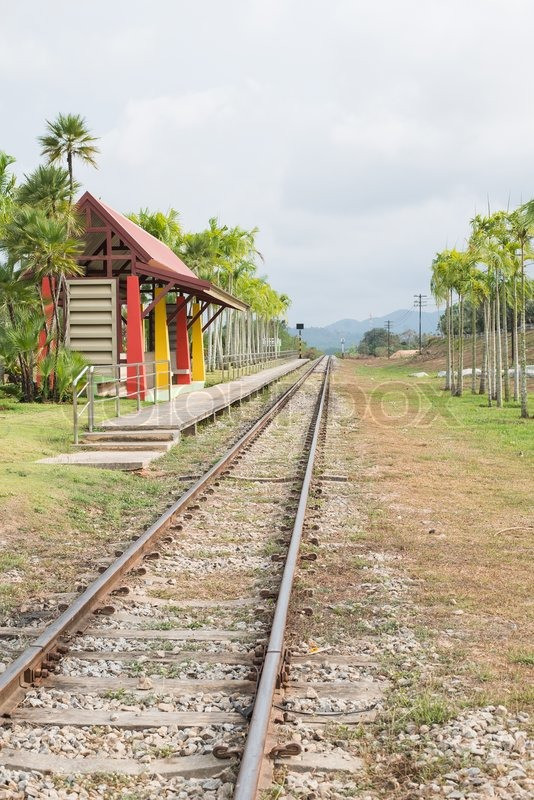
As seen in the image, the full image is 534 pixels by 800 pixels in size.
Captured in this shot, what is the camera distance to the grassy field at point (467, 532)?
16.8 ft

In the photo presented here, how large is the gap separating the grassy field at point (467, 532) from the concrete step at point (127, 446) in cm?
334

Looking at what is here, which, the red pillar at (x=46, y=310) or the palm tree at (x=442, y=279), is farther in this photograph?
the palm tree at (x=442, y=279)

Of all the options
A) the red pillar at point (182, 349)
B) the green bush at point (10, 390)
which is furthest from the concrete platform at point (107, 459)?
the red pillar at point (182, 349)

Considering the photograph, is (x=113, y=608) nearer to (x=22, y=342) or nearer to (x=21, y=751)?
(x=21, y=751)

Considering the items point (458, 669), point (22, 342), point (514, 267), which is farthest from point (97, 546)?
point (514, 267)

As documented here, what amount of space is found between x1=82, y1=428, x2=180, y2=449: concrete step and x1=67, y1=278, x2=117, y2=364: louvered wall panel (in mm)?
9302

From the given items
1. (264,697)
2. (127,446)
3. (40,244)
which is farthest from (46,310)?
(264,697)

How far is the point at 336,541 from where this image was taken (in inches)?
320

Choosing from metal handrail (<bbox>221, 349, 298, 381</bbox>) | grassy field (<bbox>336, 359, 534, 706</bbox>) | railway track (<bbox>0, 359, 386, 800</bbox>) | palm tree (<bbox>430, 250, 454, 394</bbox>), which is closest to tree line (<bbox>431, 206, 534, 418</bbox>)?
palm tree (<bbox>430, 250, 454, 394</bbox>)

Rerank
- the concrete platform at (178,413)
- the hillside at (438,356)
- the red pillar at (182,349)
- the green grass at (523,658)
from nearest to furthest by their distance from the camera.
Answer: the green grass at (523,658) → the concrete platform at (178,413) → the red pillar at (182,349) → the hillside at (438,356)

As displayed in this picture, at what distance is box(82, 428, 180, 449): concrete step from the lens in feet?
49.1

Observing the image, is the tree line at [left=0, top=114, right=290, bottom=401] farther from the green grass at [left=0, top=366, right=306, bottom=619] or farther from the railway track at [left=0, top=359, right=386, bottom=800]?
the railway track at [left=0, top=359, right=386, bottom=800]

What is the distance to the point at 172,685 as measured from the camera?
4609 mm

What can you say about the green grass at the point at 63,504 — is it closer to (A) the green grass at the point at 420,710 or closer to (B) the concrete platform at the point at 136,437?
(B) the concrete platform at the point at 136,437
